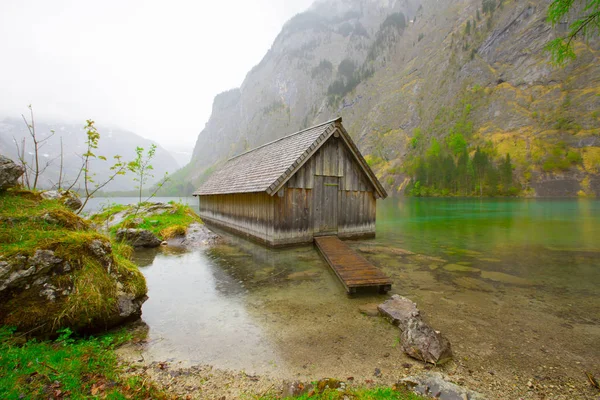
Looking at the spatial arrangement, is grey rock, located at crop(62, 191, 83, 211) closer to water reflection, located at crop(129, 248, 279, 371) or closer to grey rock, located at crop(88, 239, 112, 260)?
water reflection, located at crop(129, 248, 279, 371)

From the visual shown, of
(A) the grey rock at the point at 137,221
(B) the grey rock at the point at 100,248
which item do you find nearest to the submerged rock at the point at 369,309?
(B) the grey rock at the point at 100,248

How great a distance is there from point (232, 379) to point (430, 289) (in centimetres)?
610

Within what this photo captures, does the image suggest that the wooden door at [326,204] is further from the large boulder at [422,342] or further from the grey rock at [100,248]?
the grey rock at [100,248]

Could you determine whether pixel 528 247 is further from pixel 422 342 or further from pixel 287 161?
pixel 422 342

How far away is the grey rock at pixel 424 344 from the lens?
4355 mm

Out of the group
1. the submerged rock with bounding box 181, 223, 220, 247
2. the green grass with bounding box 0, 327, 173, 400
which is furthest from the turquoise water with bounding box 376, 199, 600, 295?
the green grass with bounding box 0, 327, 173, 400

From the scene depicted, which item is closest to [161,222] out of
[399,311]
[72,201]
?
[72,201]

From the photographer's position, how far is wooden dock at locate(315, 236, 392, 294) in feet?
24.0

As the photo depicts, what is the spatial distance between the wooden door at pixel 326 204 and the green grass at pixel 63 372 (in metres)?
10.5

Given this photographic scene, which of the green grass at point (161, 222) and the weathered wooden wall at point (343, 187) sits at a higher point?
the weathered wooden wall at point (343, 187)

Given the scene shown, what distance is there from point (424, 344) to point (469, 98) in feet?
347

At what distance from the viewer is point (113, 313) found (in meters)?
5.27

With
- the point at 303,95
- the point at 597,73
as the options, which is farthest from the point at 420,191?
the point at 303,95

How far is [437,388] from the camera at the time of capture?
3.68 m
